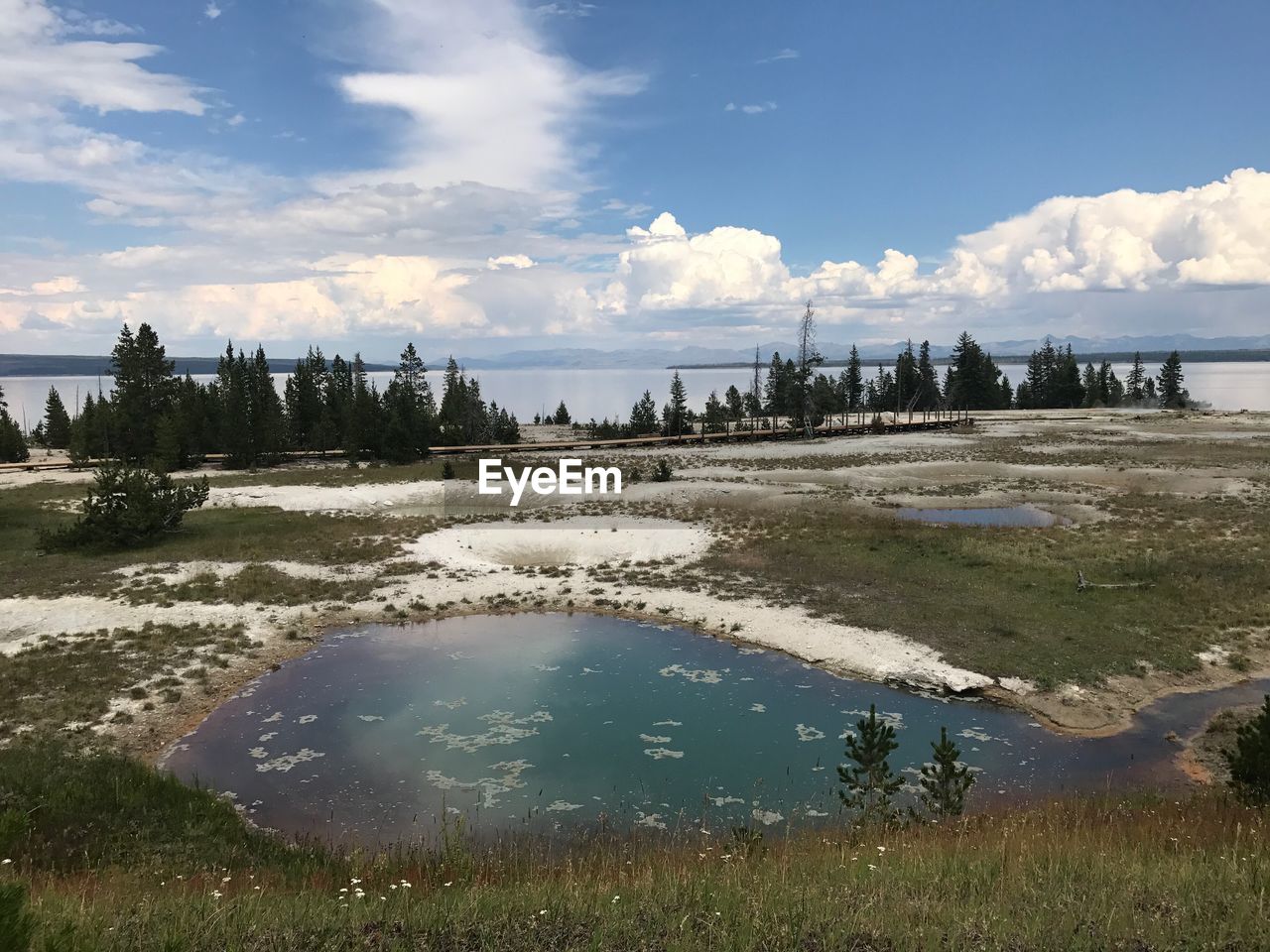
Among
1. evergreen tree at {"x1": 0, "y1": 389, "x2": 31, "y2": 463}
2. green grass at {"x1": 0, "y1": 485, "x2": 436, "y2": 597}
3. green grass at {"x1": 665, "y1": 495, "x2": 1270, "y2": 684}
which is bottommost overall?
green grass at {"x1": 665, "y1": 495, "x2": 1270, "y2": 684}

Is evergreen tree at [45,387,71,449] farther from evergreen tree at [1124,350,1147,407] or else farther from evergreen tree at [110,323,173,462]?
evergreen tree at [1124,350,1147,407]

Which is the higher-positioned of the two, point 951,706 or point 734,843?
point 734,843

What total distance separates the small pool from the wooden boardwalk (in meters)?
46.4

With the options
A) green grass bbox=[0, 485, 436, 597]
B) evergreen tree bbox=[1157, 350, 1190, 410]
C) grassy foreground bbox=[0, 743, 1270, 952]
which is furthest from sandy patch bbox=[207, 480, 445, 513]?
evergreen tree bbox=[1157, 350, 1190, 410]

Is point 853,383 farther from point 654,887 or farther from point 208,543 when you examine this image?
point 654,887

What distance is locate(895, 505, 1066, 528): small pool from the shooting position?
3747 centimetres

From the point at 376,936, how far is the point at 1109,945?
19.5ft

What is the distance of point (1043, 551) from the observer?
29797 millimetres

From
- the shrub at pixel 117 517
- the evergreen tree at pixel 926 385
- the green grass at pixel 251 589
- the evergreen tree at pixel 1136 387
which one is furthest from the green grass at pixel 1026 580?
the evergreen tree at pixel 1136 387

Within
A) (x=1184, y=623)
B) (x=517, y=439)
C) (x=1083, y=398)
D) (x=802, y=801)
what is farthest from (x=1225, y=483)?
(x=1083, y=398)

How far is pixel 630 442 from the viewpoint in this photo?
8656 cm

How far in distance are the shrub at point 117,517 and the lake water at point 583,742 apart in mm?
17316

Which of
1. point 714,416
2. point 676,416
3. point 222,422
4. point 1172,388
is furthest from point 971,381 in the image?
point 222,422

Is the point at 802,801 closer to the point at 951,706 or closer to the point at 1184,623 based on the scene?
the point at 951,706
